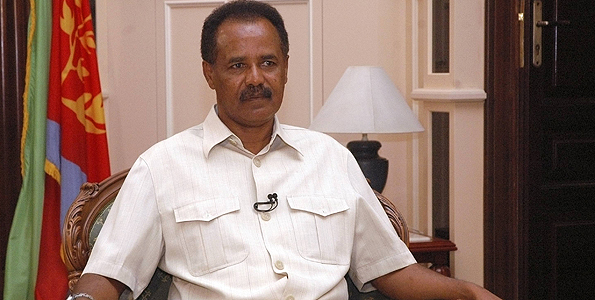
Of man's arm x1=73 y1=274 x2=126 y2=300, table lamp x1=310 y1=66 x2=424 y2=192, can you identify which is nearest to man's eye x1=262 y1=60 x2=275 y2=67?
man's arm x1=73 y1=274 x2=126 y2=300

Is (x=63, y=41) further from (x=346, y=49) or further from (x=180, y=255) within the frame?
(x=180, y=255)

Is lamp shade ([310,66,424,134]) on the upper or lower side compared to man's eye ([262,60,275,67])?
lower

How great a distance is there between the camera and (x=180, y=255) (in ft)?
5.88

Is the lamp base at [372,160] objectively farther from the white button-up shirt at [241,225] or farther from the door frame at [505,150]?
the white button-up shirt at [241,225]

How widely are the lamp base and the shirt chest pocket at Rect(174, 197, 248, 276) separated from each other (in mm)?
1193

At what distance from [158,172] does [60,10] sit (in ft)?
4.91

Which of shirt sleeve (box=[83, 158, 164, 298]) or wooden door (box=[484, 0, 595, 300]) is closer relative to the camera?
shirt sleeve (box=[83, 158, 164, 298])

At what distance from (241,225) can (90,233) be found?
0.37 m

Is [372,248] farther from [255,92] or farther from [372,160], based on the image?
[372,160]

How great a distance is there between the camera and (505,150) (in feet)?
10.2

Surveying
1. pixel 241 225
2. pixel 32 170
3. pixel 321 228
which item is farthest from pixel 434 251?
pixel 32 170

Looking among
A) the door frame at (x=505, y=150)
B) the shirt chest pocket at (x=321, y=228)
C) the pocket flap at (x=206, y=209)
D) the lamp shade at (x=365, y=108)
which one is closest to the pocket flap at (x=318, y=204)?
the shirt chest pocket at (x=321, y=228)

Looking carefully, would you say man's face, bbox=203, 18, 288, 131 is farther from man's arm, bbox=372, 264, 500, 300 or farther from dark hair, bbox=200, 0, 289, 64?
man's arm, bbox=372, 264, 500, 300

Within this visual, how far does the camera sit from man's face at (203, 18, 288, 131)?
1853 mm
